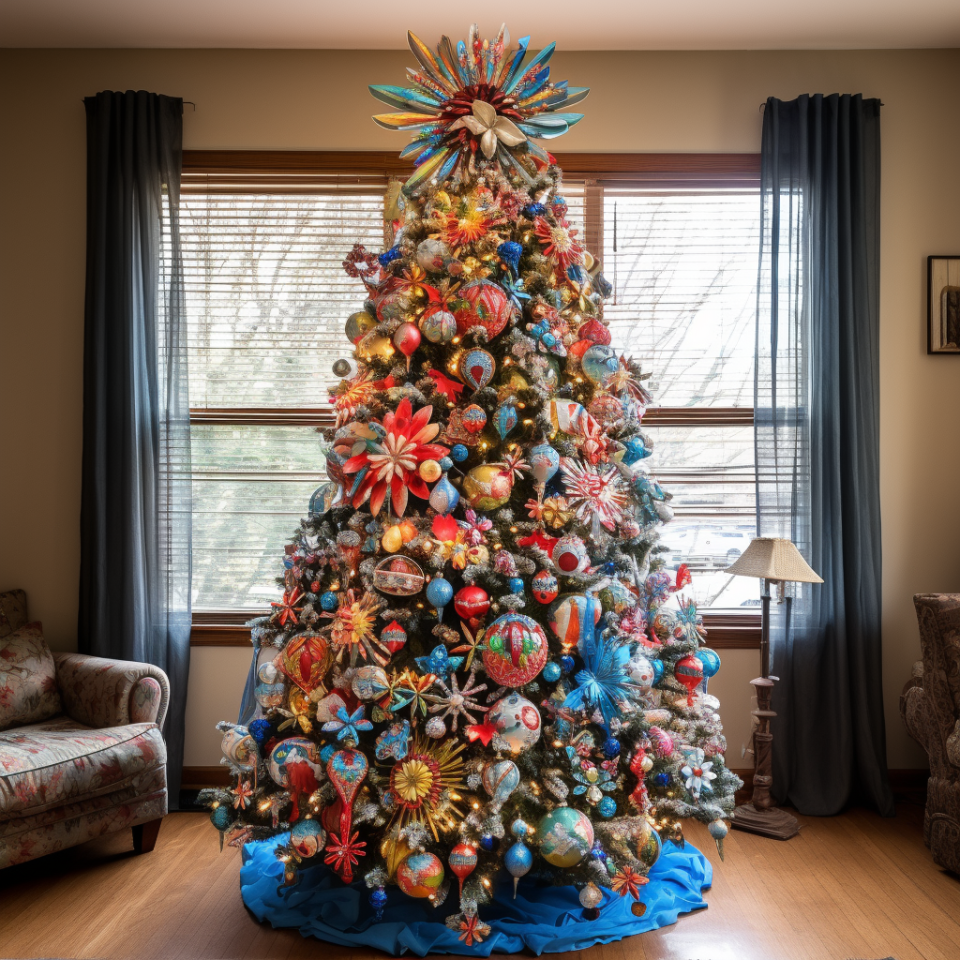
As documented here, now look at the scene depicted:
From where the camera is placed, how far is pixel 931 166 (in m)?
3.46

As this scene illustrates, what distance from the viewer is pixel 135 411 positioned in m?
3.31

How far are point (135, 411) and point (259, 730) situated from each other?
4.98 feet

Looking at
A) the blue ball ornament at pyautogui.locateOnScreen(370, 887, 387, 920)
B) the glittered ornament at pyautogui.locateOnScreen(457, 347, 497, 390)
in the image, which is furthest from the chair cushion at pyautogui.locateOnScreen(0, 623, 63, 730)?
the glittered ornament at pyautogui.locateOnScreen(457, 347, 497, 390)

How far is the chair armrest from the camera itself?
2.94 m

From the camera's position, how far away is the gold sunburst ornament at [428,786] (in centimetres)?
224

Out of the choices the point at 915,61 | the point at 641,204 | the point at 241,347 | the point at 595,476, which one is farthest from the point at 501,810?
the point at 915,61

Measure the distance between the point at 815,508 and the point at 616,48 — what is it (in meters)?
2.03

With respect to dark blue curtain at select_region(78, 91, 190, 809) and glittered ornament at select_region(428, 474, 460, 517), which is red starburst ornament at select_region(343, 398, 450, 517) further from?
dark blue curtain at select_region(78, 91, 190, 809)

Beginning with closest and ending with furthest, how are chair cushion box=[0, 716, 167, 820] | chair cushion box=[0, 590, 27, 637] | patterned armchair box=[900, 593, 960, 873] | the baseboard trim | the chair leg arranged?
chair cushion box=[0, 716, 167, 820] < patterned armchair box=[900, 593, 960, 873] < the chair leg < chair cushion box=[0, 590, 27, 637] < the baseboard trim

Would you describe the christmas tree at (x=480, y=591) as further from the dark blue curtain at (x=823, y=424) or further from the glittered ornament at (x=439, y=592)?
the dark blue curtain at (x=823, y=424)

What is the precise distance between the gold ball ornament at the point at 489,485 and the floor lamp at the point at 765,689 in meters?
1.10

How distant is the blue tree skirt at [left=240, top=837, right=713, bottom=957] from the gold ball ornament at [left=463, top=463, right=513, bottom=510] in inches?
42.3

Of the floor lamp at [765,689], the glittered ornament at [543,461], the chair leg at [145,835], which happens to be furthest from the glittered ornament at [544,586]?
the chair leg at [145,835]

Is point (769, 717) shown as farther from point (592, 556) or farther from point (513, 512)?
point (513, 512)
